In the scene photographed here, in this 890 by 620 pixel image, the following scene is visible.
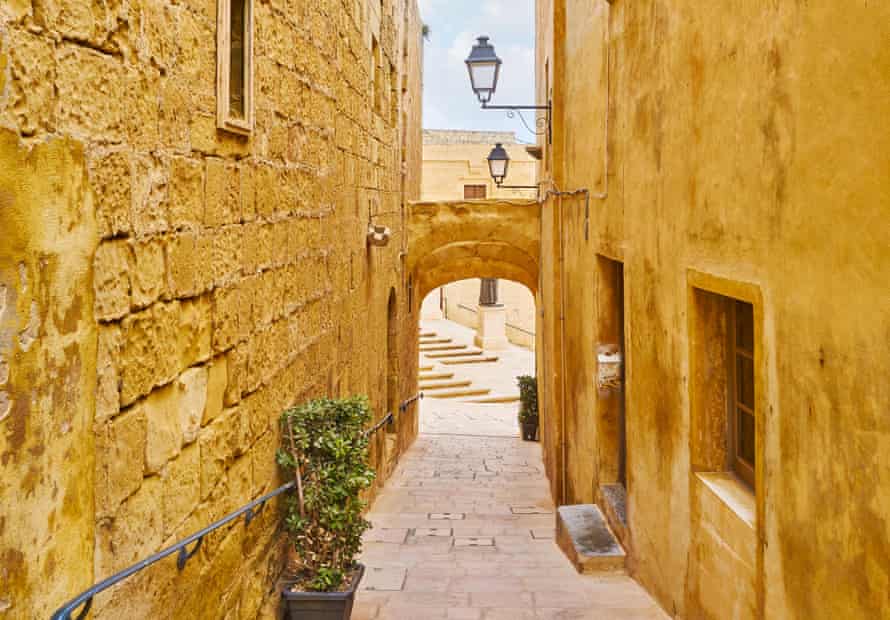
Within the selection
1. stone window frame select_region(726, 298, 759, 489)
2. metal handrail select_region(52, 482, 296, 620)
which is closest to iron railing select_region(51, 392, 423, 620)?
metal handrail select_region(52, 482, 296, 620)

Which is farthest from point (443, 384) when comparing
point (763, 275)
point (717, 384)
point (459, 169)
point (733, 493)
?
point (763, 275)

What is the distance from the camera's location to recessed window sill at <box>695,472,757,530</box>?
3.69 meters

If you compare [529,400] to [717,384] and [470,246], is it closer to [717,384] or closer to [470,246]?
[470,246]

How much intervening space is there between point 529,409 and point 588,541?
8756mm

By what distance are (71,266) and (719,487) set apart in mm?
3068

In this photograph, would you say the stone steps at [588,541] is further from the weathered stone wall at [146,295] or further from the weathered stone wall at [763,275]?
the weathered stone wall at [146,295]

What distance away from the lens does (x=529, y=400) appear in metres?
15.2

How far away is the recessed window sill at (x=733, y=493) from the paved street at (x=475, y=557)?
1083 mm

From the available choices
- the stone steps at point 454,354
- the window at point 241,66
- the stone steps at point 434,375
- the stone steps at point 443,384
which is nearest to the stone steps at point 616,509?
the window at point 241,66

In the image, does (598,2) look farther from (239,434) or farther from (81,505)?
(81,505)

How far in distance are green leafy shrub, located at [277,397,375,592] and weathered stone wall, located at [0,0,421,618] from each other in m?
0.12

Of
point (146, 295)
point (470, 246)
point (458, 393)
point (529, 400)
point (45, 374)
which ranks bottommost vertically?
point (458, 393)

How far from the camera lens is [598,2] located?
7160 mm

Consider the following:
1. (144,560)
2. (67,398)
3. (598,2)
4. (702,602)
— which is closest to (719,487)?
(702,602)
